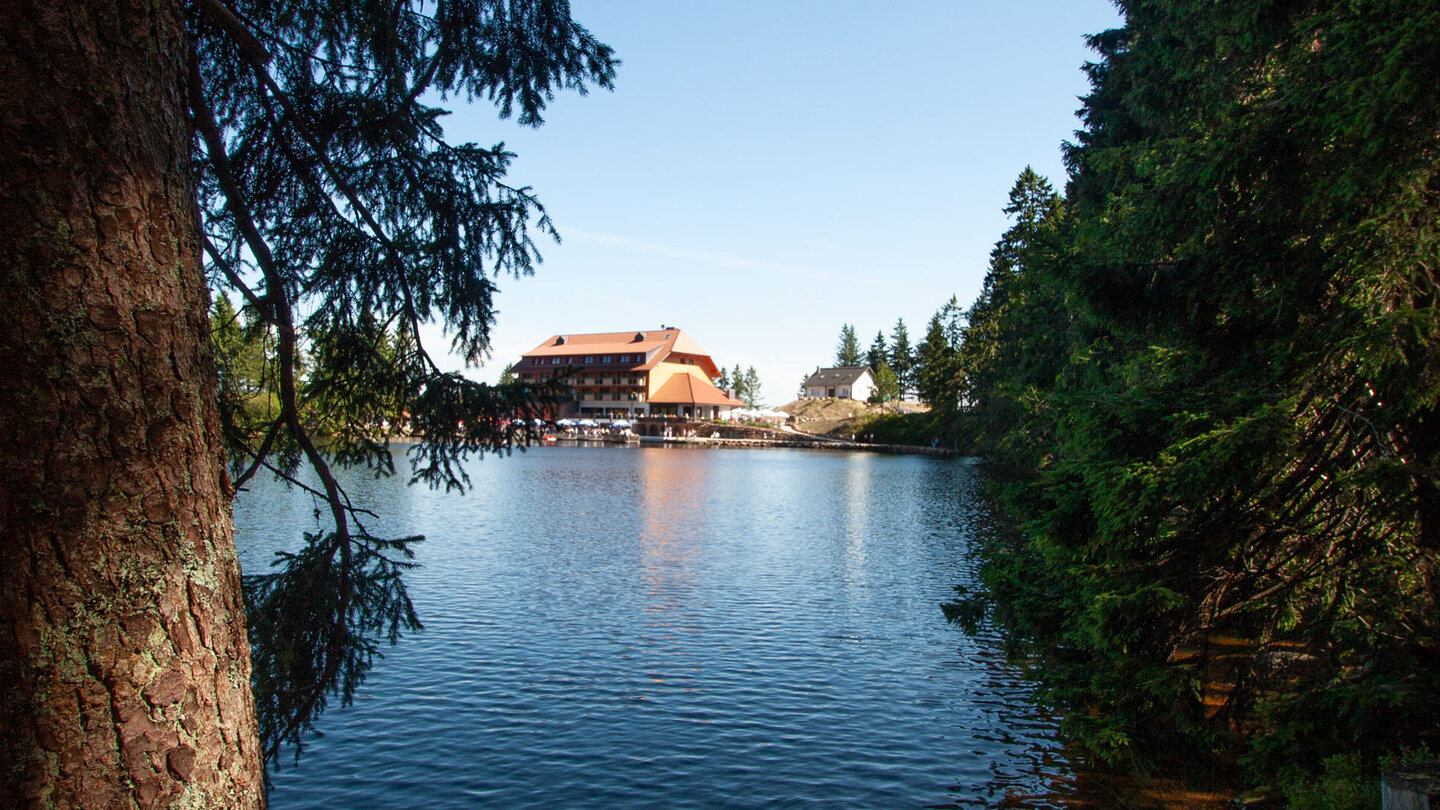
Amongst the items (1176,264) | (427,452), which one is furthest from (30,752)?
(1176,264)

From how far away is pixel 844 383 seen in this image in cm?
12669

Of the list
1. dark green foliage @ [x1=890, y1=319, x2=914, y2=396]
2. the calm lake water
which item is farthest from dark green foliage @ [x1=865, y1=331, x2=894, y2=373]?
the calm lake water

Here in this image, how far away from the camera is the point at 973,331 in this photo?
5775 centimetres

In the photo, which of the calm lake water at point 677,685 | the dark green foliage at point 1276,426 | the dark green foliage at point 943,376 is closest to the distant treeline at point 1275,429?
the dark green foliage at point 1276,426

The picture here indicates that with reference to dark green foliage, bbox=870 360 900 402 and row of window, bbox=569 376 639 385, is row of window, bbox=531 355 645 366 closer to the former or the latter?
row of window, bbox=569 376 639 385

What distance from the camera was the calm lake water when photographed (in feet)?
28.5

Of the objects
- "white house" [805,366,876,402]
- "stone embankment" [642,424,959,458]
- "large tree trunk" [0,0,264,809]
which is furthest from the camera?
"white house" [805,366,876,402]

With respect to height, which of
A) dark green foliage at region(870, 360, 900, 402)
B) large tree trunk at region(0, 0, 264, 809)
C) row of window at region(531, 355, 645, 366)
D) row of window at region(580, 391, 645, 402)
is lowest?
large tree trunk at region(0, 0, 264, 809)

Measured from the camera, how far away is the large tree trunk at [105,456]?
237cm

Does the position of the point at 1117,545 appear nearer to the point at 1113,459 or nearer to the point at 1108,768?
the point at 1113,459

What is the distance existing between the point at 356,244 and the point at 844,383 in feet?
401

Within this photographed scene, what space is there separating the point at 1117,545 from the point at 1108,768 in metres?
3.32

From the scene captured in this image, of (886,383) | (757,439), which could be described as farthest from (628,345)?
(886,383)

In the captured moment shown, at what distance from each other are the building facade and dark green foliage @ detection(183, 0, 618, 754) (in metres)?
91.7
